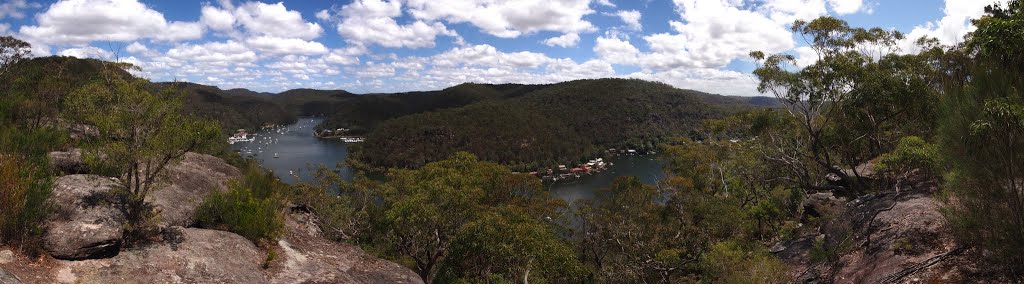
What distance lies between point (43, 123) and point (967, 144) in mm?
26224

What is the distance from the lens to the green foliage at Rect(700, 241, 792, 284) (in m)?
12.7

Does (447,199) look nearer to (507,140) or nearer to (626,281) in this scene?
(626,281)

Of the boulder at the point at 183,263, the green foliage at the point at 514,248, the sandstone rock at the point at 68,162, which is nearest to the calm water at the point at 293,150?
the sandstone rock at the point at 68,162

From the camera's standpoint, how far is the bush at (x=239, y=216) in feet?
38.8

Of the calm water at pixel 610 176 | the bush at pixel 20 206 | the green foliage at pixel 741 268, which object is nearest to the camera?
the bush at pixel 20 206

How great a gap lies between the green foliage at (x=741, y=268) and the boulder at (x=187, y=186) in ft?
44.6

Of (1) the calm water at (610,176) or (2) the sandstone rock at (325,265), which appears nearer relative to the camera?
(2) the sandstone rock at (325,265)

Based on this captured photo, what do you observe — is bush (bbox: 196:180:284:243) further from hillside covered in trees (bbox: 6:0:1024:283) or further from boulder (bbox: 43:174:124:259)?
boulder (bbox: 43:174:124:259)

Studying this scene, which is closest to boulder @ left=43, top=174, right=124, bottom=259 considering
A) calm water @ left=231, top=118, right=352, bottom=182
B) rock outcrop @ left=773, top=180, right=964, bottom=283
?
rock outcrop @ left=773, top=180, right=964, bottom=283

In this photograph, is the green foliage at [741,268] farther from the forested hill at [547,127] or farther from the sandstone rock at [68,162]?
the forested hill at [547,127]

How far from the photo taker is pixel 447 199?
1638 centimetres

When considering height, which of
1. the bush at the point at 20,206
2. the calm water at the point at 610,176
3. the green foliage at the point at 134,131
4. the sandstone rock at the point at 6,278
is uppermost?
the green foliage at the point at 134,131

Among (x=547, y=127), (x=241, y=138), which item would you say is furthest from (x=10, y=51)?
(x=241, y=138)

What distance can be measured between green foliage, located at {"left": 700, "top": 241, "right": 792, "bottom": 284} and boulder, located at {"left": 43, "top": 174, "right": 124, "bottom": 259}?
1353cm
